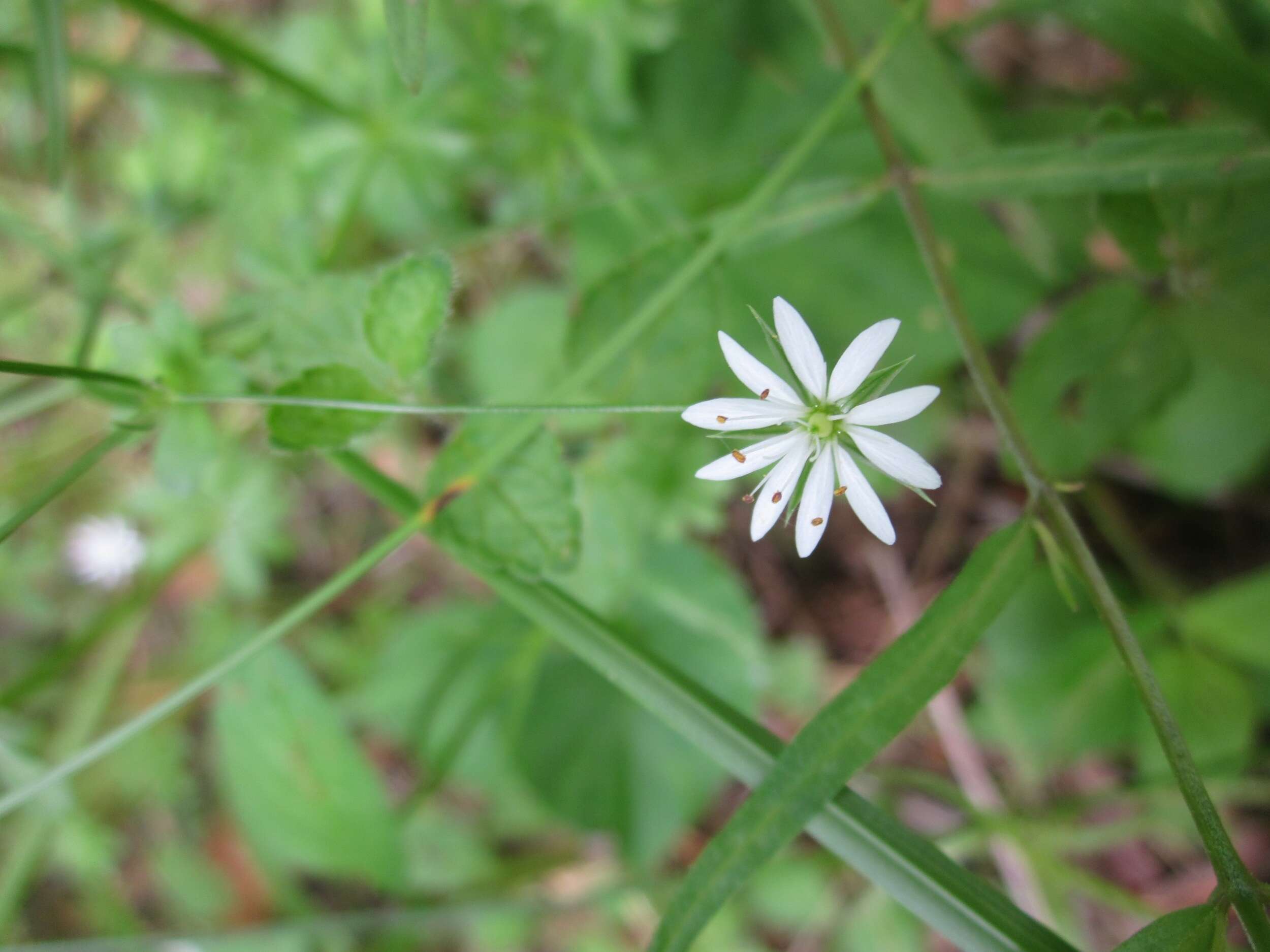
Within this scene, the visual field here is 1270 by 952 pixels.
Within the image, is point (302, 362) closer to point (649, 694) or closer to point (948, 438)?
point (649, 694)

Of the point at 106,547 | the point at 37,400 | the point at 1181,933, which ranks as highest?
the point at 106,547

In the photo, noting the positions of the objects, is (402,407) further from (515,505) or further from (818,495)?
(818,495)

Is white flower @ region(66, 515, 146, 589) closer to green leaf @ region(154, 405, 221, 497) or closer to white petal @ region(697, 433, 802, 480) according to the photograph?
green leaf @ region(154, 405, 221, 497)

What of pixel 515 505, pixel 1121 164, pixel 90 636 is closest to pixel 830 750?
pixel 515 505

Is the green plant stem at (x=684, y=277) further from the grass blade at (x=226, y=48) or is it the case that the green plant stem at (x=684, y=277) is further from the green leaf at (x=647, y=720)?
the green leaf at (x=647, y=720)

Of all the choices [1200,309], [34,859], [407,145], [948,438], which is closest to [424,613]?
[34,859]
